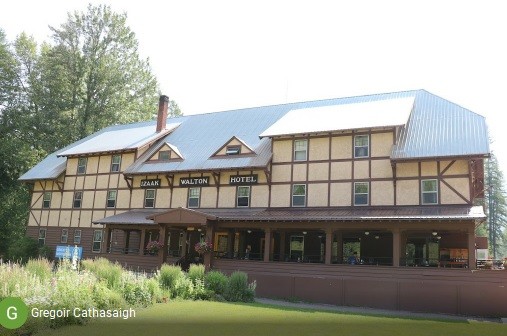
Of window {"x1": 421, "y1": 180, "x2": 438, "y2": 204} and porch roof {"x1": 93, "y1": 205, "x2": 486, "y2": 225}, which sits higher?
window {"x1": 421, "y1": 180, "x2": 438, "y2": 204}

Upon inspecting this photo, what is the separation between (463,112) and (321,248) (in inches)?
463

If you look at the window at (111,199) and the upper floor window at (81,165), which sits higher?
the upper floor window at (81,165)

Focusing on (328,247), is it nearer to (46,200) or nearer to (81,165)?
(81,165)

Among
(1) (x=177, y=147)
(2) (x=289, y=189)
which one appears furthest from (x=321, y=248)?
(1) (x=177, y=147)

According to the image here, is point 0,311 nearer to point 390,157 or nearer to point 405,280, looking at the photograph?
point 405,280

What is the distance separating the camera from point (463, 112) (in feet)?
92.1

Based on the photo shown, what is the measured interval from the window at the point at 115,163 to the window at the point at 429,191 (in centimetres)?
2325

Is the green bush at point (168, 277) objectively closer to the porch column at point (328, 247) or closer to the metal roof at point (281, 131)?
the porch column at point (328, 247)

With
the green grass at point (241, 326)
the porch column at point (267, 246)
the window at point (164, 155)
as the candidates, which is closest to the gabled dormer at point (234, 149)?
the window at point (164, 155)

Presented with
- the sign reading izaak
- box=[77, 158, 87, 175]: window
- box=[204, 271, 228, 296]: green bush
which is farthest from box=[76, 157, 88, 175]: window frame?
box=[204, 271, 228, 296]: green bush

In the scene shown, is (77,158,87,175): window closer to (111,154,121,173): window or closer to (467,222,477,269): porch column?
(111,154,121,173): window

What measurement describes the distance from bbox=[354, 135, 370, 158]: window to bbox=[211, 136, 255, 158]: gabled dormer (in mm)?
6790

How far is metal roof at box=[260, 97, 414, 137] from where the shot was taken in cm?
2705

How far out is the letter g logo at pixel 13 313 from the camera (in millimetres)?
11477
